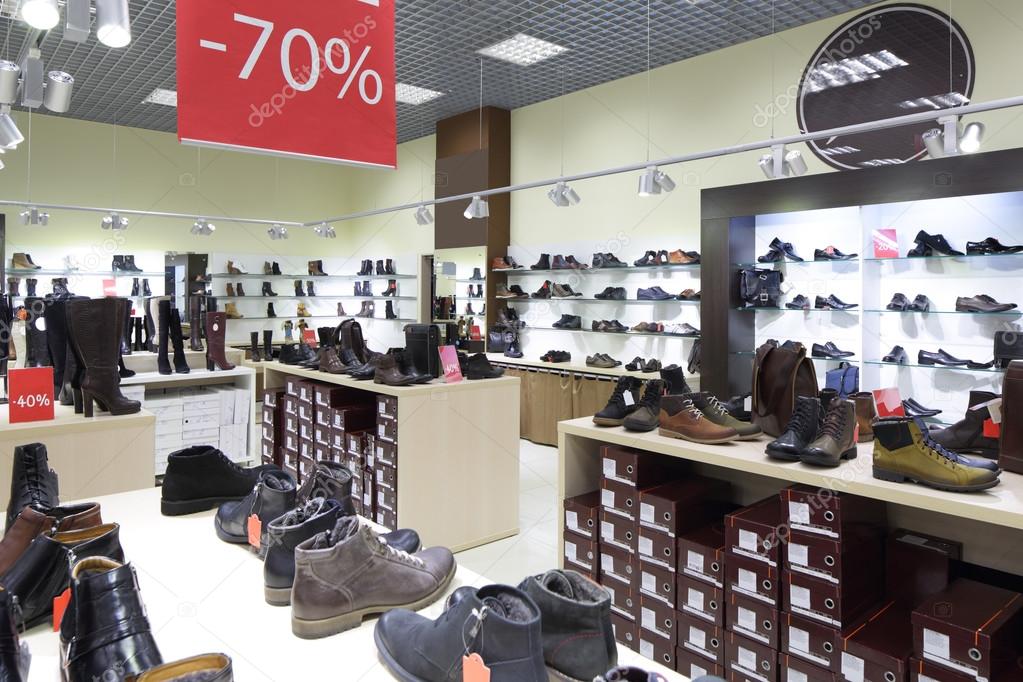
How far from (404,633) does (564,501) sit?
171 centimetres

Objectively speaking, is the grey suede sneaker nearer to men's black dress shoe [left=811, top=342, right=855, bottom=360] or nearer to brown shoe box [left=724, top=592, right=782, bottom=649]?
brown shoe box [left=724, top=592, right=782, bottom=649]

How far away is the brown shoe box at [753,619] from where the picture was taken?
2.11 m

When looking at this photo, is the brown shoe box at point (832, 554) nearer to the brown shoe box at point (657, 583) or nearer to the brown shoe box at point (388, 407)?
the brown shoe box at point (657, 583)

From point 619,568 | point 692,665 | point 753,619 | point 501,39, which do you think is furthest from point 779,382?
point 501,39

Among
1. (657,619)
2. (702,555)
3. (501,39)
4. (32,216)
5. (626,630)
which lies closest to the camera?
(702,555)

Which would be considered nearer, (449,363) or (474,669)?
(474,669)

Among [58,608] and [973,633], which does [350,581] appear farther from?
[973,633]

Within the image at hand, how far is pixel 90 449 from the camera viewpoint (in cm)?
254

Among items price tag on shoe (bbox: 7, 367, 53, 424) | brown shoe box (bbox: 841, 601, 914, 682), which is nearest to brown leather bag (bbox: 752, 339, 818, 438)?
brown shoe box (bbox: 841, 601, 914, 682)

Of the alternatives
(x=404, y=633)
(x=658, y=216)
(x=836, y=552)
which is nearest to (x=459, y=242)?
(x=658, y=216)

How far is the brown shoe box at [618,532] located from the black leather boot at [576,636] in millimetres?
1554

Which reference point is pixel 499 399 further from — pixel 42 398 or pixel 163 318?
pixel 163 318

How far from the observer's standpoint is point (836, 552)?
1.97 m

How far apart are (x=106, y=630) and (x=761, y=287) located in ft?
17.8
